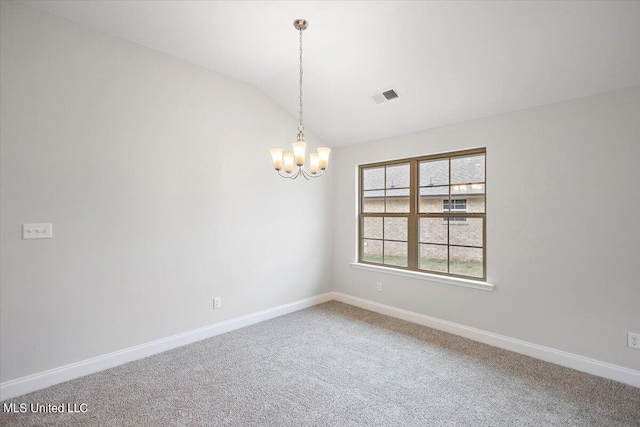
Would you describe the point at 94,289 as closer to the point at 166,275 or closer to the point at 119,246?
the point at 119,246

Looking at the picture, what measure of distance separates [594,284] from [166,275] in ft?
13.0

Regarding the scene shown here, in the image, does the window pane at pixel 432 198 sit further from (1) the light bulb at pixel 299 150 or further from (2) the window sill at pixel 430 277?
(1) the light bulb at pixel 299 150

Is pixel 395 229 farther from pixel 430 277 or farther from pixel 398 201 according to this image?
pixel 430 277

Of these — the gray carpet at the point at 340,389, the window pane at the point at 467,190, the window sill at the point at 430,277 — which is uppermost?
the window pane at the point at 467,190

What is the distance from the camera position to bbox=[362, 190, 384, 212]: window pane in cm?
442

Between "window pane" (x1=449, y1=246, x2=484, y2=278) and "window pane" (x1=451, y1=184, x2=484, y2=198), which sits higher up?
"window pane" (x1=451, y1=184, x2=484, y2=198)

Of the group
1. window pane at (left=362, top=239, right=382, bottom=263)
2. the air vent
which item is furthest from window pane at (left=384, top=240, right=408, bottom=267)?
the air vent

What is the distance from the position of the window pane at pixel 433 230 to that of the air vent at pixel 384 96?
1.56 m

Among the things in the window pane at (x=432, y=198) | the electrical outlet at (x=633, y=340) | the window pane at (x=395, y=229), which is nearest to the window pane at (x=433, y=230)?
the window pane at (x=432, y=198)

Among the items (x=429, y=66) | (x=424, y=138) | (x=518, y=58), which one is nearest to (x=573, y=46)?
(x=518, y=58)

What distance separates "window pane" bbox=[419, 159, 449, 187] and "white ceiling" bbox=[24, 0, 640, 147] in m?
0.51

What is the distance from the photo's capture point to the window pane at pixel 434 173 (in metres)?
3.74

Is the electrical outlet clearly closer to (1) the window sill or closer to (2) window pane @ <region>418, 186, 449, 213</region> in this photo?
(1) the window sill

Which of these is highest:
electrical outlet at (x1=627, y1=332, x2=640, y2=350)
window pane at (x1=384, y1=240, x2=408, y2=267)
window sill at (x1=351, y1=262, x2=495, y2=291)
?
window pane at (x1=384, y1=240, x2=408, y2=267)
